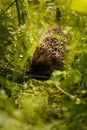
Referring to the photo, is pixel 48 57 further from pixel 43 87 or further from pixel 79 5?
pixel 79 5

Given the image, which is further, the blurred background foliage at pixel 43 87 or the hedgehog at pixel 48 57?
the hedgehog at pixel 48 57

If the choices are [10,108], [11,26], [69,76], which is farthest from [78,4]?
[11,26]

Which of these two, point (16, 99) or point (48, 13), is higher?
point (48, 13)

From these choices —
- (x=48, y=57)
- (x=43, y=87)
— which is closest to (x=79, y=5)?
(x=43, y=87)

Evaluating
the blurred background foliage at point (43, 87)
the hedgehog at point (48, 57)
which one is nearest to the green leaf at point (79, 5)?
the blurred background foliage at point (43, 87)

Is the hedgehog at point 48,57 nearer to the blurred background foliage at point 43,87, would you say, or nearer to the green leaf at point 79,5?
the blurred background foliage at point 43,87

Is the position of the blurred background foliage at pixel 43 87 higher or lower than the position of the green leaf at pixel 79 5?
lower

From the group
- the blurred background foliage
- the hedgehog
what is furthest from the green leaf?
the hedgehog

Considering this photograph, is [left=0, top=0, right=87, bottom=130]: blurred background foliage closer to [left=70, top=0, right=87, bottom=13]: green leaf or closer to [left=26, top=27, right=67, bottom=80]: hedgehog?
[left=70, top=0, right=87, bottom=13]: green leaf

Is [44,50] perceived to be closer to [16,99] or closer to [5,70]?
[5,70]
